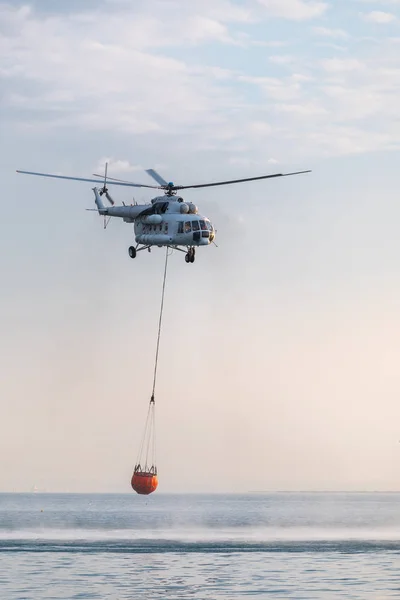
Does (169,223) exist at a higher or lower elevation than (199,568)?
higher

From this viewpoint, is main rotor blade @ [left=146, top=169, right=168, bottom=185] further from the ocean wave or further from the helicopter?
the ocean wave

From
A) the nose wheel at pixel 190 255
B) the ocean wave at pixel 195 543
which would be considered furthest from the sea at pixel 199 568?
the nose wheel at pixel 190 255

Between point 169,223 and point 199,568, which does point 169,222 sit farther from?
point 199,568

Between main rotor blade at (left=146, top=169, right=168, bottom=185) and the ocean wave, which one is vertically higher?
main rotor blade at (left=146, top=169, right=168, bottom=185)

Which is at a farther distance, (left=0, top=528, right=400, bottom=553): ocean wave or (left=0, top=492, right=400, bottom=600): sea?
(left=0, top=528, right=400, bottom=553): ocean wave

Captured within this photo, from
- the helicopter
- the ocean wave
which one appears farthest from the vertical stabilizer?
the ocean wave

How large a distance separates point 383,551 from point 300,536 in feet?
91.8

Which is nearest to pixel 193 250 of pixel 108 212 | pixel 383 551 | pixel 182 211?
pixel 182 211

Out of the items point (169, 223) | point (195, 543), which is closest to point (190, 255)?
point (169, 223)

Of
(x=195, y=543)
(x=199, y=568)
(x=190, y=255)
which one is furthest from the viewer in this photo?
(x=195, y=543)

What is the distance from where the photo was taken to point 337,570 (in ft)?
242

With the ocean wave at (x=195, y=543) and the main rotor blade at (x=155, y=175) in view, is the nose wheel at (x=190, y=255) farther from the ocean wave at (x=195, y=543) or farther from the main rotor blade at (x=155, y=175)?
the ocean wave at (x=195, y=543)

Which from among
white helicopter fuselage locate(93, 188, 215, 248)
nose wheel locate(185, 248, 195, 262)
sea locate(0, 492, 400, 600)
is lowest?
sea locate(0, 492, 400, 600)

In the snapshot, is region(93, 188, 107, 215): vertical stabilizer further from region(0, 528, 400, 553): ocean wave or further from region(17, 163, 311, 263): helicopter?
region(0, 528, 400, 553): ocean wave
